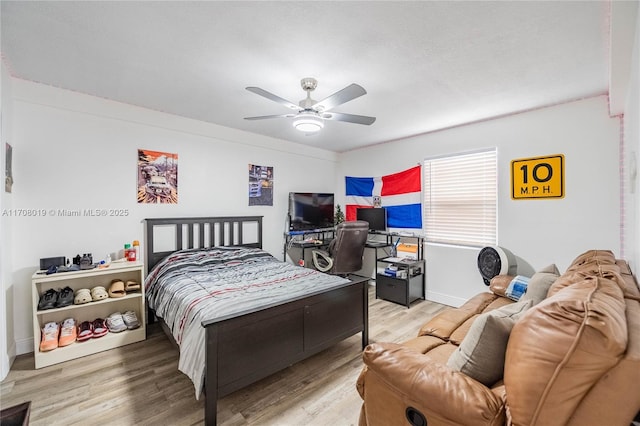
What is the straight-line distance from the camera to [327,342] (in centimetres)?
236

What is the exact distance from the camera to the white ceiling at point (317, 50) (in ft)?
5.38

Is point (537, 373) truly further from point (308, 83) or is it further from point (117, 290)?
point (117, 290)

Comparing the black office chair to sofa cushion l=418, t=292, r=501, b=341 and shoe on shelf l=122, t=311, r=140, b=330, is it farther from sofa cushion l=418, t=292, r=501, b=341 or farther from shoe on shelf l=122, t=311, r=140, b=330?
shoe on shelf l=122, t=311, r=140, b=330

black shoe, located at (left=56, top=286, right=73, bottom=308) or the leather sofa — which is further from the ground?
the leather sofa

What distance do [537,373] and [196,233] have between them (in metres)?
3.68

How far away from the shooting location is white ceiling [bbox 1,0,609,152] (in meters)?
1.64

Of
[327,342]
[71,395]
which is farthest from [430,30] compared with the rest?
[71,395]

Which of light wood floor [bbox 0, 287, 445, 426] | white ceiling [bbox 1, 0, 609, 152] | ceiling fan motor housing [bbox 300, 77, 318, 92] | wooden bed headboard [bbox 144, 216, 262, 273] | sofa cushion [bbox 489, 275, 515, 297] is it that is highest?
white ceiling [bbox 1, 0, 609, 152]

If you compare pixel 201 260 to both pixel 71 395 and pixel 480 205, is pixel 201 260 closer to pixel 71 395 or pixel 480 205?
pixel 71 395

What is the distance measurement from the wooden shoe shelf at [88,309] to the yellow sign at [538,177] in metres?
4.39

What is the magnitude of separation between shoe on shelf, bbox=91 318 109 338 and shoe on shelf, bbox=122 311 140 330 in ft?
0.55

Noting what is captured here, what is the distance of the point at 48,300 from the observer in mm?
2465

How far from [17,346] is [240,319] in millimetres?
2425

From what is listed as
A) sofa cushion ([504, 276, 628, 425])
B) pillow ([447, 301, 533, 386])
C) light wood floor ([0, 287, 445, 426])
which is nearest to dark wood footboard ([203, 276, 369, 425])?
light wood floor ([0, 287, 445, 426])
